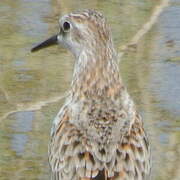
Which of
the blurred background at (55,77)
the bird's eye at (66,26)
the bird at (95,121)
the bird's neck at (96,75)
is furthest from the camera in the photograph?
the blurred background at (55,77)

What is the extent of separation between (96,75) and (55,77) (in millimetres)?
2694

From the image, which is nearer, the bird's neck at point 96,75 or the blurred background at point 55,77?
the bird's neck at point 96,75

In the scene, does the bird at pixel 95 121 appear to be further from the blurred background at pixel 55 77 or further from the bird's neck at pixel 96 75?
the blurred background at pixel 55 77

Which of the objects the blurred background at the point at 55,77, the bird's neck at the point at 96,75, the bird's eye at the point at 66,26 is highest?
the bird's eye at the point at 66,26

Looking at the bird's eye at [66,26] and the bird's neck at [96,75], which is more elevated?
the bird's eye at [66,26]

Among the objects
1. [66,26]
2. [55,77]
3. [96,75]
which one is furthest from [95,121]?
[55,77]

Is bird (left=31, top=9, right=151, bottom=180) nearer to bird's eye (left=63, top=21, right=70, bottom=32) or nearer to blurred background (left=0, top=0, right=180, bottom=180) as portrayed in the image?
bird's eye (left=63, top=21, right=70, bottom=32)

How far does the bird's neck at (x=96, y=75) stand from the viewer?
11.0 meters

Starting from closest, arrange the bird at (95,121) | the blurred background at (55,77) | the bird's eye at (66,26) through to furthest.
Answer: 1. the bird at (95,121)
2. the bird's eye at (66,26)
3. the blurred background at (55,77)

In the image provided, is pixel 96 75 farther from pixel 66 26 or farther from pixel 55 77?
pixel 55 77

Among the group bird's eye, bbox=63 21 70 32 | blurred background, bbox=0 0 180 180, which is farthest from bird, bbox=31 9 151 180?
blurred background, bbox=0 0 180 180

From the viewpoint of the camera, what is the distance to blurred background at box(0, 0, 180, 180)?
12219 mm

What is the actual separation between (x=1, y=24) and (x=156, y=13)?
69.2 inches

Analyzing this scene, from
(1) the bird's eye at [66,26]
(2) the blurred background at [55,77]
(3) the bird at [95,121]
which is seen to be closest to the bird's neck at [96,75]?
(3) the bird at [95,121]
